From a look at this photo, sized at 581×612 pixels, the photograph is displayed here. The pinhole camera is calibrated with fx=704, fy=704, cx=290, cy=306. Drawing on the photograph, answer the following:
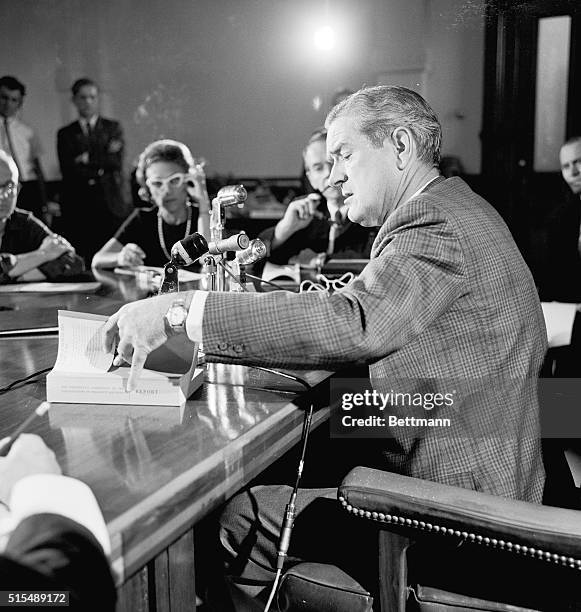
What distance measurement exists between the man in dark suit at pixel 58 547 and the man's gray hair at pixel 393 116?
87 cm

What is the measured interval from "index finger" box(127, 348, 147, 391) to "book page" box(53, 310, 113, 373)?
0.07 metres

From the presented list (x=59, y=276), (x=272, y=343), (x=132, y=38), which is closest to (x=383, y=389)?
(x=272, y=343)

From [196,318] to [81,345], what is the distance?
10.1 inches

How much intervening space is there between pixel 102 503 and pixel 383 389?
0.54 m

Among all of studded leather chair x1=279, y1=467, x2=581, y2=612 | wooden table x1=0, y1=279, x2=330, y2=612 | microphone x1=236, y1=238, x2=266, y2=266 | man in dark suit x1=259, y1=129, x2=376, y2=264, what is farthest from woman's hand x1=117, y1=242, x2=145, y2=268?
studded leather chair x1=279, y1=467, x2=581, y2=612

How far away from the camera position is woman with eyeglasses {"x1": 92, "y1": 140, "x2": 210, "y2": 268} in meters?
3.19

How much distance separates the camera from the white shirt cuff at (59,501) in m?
A: 0.74

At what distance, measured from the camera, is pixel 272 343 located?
1061mm

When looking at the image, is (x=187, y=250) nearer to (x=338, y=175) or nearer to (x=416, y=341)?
(x=338, y=175)

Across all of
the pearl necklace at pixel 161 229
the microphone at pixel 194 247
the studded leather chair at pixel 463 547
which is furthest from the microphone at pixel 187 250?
the pearl necklace at pixel 161 229

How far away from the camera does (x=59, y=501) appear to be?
790 mm

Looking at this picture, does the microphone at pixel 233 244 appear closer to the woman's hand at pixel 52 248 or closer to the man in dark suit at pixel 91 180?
the woman's hand at pixel 52 248

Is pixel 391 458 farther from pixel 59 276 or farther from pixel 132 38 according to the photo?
pixel 132 38

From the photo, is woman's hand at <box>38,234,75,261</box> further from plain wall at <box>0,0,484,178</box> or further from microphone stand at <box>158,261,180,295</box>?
plain wall at <box>0,0,484,178</box>
